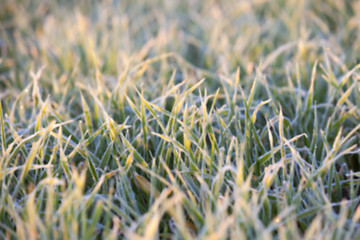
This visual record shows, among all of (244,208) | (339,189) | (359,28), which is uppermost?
(359,28)

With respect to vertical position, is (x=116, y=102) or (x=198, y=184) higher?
(x=116, y=102)

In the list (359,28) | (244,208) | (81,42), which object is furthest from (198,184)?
(359,28)

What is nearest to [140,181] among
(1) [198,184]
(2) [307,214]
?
(1) [198,184]

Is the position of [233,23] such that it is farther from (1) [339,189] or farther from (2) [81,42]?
(1) [339,189]

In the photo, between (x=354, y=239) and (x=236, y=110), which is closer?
(x=354, y=239)

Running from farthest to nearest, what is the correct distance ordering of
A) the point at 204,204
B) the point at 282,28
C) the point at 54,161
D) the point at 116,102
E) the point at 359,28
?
1. the point at 282,28
2. the point at 359,28
3. the point at 116,102
4. the point at 54,161
5. the point at 204,204

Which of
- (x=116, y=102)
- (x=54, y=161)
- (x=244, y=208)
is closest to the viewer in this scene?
(x=244, y=208)
